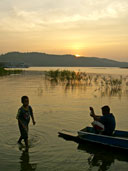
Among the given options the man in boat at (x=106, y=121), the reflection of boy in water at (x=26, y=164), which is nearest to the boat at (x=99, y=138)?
the man in boat at (x=106, y=121)

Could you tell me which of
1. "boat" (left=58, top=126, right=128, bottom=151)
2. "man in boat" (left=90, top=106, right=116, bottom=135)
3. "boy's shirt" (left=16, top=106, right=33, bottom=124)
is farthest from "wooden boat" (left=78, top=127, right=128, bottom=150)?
"boy's shirt" (left=16, top=106, right=33, bottom=124)

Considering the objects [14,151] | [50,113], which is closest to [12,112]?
[50,113]

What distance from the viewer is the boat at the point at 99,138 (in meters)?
8.24

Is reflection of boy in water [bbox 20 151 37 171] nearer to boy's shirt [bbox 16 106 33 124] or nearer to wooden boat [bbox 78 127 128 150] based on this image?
boy's shirt [bbox 16 106 33 124]

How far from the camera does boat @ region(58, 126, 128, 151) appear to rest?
8.24 metres

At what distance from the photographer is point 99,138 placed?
8.66 m

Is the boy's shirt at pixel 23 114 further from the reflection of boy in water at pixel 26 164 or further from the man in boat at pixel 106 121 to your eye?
the man in boat at pixel 106 121

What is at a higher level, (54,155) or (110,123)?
(110,123)

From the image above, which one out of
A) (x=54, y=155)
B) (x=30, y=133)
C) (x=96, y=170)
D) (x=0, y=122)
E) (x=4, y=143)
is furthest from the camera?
(x=0, y=122)

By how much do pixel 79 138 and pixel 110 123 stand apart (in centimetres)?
151

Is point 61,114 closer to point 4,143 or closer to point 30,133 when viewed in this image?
point 30,133

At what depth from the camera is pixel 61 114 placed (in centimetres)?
1439

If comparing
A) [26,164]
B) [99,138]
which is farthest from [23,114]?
[99,138]

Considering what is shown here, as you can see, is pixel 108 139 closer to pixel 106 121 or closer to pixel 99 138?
pixel 99 138
